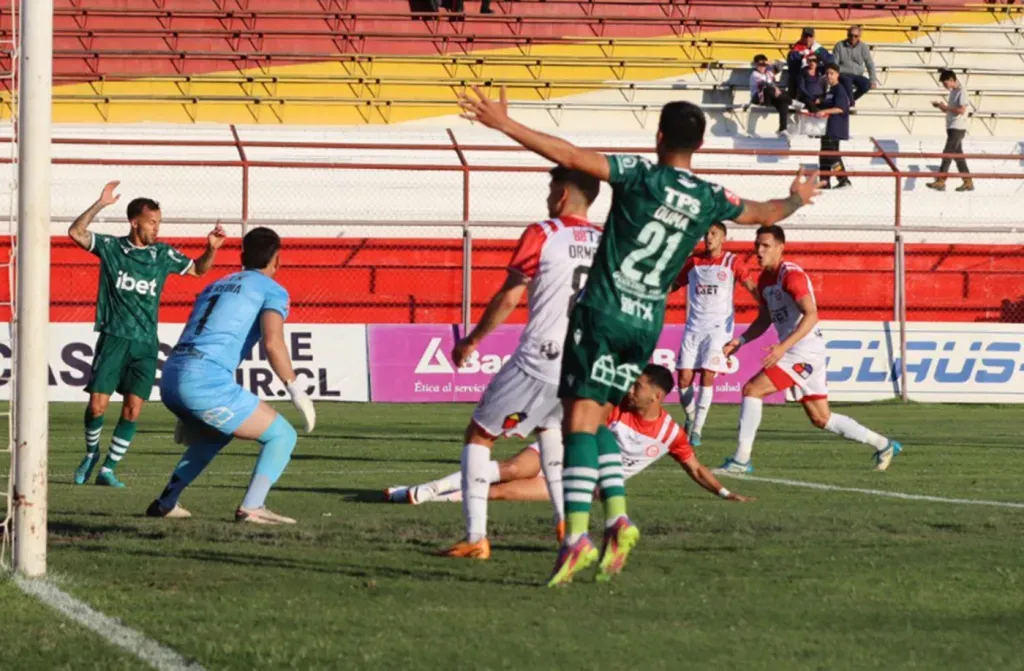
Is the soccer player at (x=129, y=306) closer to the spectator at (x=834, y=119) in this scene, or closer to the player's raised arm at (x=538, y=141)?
the player's raised arm at (x=538, y=141)

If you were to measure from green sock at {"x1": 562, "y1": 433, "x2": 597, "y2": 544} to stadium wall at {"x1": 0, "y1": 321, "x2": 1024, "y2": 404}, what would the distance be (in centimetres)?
1519

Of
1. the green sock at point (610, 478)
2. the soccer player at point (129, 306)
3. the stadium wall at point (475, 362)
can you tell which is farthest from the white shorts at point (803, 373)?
the stadium wall at point (475, 362)

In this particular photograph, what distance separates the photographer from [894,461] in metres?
14.3

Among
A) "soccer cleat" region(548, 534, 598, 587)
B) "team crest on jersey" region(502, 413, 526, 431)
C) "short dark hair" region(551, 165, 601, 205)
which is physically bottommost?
"soccer cleat" region(548, 534, 598, 587)

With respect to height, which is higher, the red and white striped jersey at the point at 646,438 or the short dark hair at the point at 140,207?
the short dark hair at the point at 140,207

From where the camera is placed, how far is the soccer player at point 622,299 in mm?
6977

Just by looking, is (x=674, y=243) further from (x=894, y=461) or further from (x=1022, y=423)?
(x=1022, y=423)

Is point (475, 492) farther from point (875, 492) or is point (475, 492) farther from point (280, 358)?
point (875, 492)

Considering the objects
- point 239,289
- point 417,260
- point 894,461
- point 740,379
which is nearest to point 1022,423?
point 740,379

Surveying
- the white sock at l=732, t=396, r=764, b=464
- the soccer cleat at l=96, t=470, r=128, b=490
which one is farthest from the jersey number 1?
the white sock at l=732, t=396, r=764, b=464

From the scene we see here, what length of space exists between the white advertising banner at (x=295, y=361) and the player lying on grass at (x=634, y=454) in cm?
1177

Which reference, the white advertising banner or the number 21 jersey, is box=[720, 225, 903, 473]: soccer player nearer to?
the number 21 jersey

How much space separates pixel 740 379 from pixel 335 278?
662 cm

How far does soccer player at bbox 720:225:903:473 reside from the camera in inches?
520
